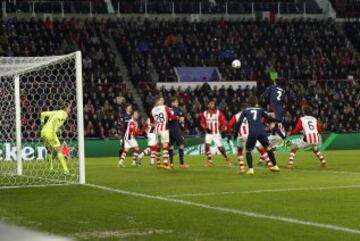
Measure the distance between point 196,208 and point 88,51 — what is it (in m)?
26.5

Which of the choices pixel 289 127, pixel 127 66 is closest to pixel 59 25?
pixel 127 66

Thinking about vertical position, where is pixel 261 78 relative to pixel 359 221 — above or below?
above

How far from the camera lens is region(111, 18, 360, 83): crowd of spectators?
37906mm

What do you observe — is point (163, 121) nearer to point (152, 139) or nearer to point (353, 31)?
point (152, 139)

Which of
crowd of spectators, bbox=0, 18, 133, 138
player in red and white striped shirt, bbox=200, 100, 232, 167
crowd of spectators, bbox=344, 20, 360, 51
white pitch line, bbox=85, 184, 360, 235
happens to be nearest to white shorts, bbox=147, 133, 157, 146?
player in red and white striped shirt, bbox=200, 100, 232, 167

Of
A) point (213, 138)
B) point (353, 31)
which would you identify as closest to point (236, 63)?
point (353, 31)

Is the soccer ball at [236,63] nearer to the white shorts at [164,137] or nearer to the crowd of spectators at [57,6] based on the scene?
the crowd of spectators at [57,6]

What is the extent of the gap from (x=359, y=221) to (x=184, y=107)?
81.0 feet

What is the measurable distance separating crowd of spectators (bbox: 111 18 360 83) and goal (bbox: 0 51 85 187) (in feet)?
29.5

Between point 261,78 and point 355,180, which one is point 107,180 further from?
point 261,78

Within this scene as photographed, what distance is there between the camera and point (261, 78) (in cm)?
3850

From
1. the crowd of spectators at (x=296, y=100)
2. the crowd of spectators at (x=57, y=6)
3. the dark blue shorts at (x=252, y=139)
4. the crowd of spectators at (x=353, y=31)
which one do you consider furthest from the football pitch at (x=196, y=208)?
the crowd of spectators at (x=353, y=31)

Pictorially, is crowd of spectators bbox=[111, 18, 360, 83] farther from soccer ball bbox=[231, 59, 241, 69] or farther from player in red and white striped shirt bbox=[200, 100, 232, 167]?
player in red and white striped shirt bbox=[200, 100, 232, 167]

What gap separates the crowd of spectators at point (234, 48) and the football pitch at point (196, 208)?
21.6 metres
